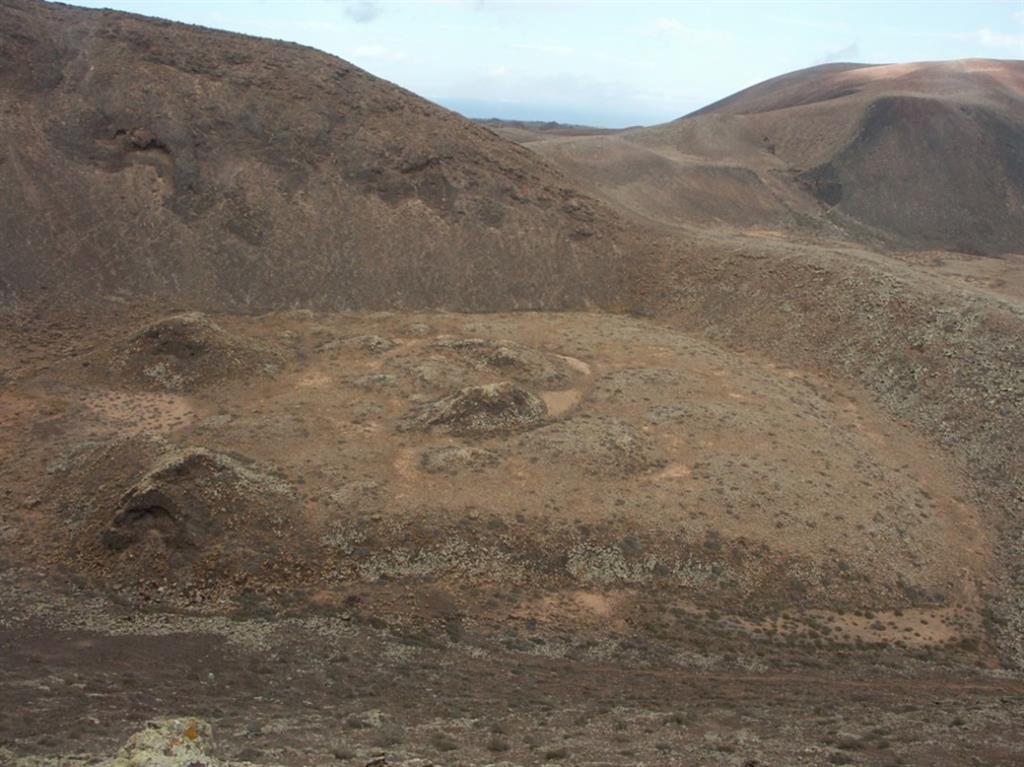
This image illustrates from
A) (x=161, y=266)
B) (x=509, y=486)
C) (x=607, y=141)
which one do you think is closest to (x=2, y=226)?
(x=161, y=266)

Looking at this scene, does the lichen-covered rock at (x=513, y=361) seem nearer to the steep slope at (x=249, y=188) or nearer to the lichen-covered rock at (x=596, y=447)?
the lichen-covered rock at (x=596, y=447)

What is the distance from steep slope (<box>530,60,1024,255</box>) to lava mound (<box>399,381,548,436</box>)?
2927 cm

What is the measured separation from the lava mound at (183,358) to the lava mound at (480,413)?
7.94m

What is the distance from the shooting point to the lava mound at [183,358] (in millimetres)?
29672

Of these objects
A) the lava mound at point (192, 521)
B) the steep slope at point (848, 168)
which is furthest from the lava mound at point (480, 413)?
the steep slope at point (848, 168)

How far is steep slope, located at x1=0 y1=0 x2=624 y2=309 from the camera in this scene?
1454 inches

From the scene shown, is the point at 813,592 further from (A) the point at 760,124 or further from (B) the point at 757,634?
(A) the point at 760,124

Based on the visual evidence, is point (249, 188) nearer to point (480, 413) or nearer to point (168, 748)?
point (480, 413)

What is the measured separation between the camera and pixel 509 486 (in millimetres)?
23953

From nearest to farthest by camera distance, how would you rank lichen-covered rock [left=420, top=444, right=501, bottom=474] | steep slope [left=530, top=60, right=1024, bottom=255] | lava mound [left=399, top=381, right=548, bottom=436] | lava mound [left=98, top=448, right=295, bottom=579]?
1. lava mound [left=98, top=448, right=295, bottom=579]
2. lichen-covered rock [left=420, top=444, right=501, bottom=474]
3. lava mound [left=399, top=381, right=548, bottom=436]
4. steep slope [left=530, top=60, right=1024, bottom=255]

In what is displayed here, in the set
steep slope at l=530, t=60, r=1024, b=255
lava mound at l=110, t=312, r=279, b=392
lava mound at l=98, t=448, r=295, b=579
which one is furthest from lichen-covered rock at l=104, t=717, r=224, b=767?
steep slope at l=530, t=60, r=1024, b=255

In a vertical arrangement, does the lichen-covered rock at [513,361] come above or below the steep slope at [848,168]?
below

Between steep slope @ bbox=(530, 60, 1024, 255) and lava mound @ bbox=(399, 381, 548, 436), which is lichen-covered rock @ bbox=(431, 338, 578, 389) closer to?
lava mound @ bbox=(399, 381, 548, 436)

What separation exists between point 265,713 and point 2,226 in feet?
102
